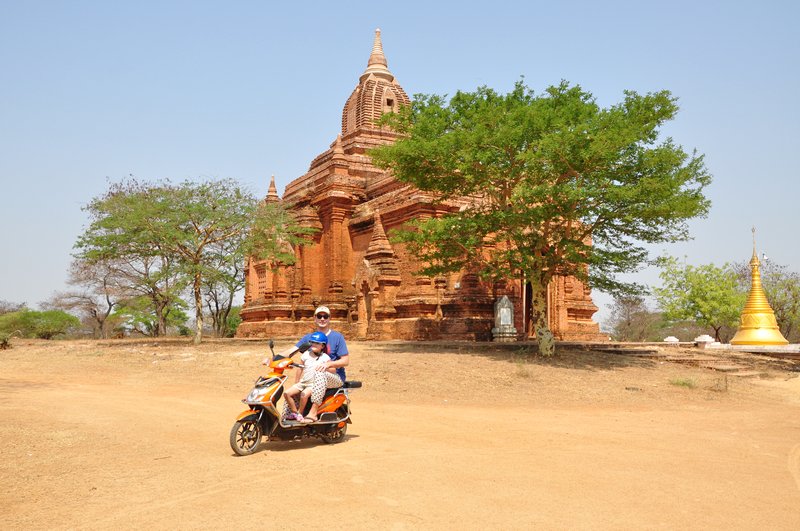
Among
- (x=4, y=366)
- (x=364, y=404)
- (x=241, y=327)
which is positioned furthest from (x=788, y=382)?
(x=241, y=327)

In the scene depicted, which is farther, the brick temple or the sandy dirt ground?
the brick temple

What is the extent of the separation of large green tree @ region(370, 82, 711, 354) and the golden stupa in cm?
815

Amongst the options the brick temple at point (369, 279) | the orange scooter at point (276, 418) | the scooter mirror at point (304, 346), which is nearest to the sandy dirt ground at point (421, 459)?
the orange scooter at point (276, 418)

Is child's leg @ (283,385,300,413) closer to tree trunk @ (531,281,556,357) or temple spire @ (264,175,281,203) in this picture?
tree trunk @ (531,281,556,357)

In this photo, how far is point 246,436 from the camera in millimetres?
7102

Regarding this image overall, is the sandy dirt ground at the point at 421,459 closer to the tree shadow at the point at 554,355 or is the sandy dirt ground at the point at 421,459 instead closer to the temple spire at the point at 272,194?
the tree shadow at the point at 554,355

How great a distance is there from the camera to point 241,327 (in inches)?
1196

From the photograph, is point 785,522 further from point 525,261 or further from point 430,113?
point 430,113

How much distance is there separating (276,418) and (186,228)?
672 inches

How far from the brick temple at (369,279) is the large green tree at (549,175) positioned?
11.0 feet

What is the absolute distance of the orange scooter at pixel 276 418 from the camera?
7.11m

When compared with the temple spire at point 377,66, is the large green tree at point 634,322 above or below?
below

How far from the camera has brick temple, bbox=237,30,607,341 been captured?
2253 centimetres

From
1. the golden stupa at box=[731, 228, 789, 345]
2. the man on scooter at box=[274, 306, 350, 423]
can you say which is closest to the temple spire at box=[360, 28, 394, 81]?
the golden stupa at box=[731, 228, 789, 345]
